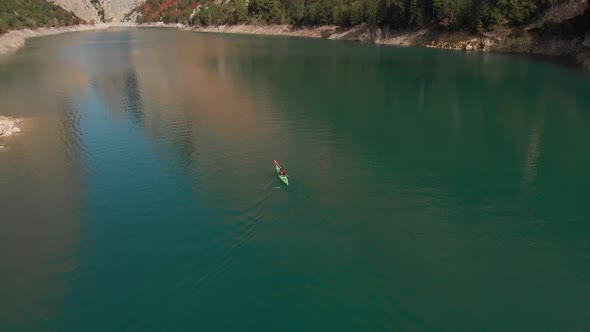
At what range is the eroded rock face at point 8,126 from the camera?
133ft

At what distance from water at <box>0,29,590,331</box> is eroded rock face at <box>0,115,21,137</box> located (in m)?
1.05

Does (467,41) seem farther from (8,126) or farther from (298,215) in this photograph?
(8,126)

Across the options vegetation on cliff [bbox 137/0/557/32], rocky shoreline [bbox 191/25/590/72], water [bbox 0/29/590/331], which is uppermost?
vegetation on cliff [bbox 137/0/557/32]

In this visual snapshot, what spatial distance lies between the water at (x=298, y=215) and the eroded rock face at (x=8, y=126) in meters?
1.05

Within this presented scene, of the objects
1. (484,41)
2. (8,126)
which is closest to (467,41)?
(484,41)

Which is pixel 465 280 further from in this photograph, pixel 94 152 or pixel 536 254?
pixel 94 152

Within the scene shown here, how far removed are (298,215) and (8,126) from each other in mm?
33813

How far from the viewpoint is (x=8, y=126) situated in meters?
41.7

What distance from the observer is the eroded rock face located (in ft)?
133

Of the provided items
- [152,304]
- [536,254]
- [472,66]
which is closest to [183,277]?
[152,304]

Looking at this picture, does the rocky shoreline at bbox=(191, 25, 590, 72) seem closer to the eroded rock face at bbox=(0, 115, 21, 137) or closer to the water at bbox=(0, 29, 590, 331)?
the water at bbox=(0, 29, 590, 331)

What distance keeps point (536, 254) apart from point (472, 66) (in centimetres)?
6616

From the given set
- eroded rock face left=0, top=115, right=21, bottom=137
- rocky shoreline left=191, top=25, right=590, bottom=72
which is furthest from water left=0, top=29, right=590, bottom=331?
rocky shoreline left=191, top=25, right=590, bottom=72

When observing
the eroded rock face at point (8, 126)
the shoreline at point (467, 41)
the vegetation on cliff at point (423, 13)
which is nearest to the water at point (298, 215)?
the eroded rock face at point (8, 126)
